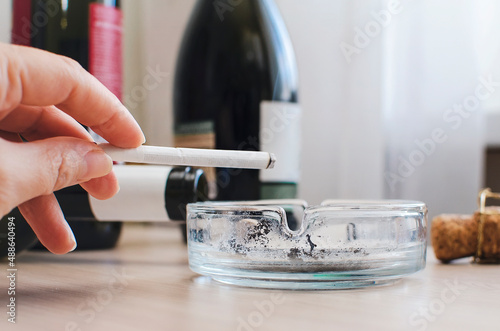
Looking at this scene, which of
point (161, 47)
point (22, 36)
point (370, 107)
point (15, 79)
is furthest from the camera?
point (161, 47)

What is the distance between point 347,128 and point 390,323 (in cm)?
61

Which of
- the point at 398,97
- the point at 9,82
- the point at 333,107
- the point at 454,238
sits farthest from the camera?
the point at 333,107

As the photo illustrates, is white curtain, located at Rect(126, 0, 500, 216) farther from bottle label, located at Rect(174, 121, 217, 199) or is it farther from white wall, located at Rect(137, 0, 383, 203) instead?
bottle label, located at Rect(174, 121, 217, 199)

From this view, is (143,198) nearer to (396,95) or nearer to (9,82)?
(9,82)

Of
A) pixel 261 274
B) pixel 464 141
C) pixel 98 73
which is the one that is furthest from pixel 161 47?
pixel 261 274

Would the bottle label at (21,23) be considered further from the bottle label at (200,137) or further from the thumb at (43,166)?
the thumb at (43,166)

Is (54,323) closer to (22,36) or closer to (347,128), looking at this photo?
(22,36)

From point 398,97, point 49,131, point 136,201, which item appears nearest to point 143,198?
point 136,201

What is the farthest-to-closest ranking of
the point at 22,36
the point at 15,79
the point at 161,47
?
the point at 161,47, the point at 22,36, the point at 15,79

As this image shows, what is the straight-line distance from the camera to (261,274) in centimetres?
35

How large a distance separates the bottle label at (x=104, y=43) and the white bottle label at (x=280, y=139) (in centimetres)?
20

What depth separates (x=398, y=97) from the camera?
797mm

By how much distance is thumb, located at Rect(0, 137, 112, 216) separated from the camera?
27 centimetres

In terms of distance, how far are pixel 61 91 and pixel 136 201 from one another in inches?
9.7
